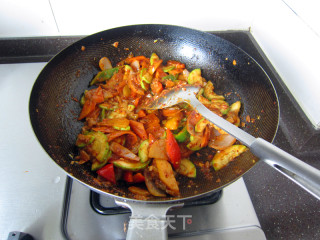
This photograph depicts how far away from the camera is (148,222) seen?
661 millimetres

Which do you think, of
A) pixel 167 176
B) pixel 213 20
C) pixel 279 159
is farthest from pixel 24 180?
pixel 213 20

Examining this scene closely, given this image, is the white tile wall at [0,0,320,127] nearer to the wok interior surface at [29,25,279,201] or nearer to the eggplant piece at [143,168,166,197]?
the wok interior surface at [29,25,279,201]

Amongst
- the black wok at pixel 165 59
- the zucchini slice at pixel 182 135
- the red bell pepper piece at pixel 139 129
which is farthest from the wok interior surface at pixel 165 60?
the red bell pepper piece at pixel 139 129

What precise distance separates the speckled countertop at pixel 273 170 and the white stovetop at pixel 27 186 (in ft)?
0.45

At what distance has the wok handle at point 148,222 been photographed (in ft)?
2.10

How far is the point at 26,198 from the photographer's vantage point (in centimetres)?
90

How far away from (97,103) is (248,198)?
0.83 metres

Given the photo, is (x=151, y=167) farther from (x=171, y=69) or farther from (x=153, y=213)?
(x=171, y=69)

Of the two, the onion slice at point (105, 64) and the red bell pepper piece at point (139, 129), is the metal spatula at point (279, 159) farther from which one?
the onion slice at point (105, 64)

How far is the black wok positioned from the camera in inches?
33.6

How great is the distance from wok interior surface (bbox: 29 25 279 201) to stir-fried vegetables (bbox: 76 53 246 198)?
0.04m

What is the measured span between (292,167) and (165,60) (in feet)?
2.97

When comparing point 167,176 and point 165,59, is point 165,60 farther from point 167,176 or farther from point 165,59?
point 167,176

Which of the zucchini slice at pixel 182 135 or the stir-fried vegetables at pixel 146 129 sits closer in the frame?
the stir-fried vegetables at pixel 146 129
